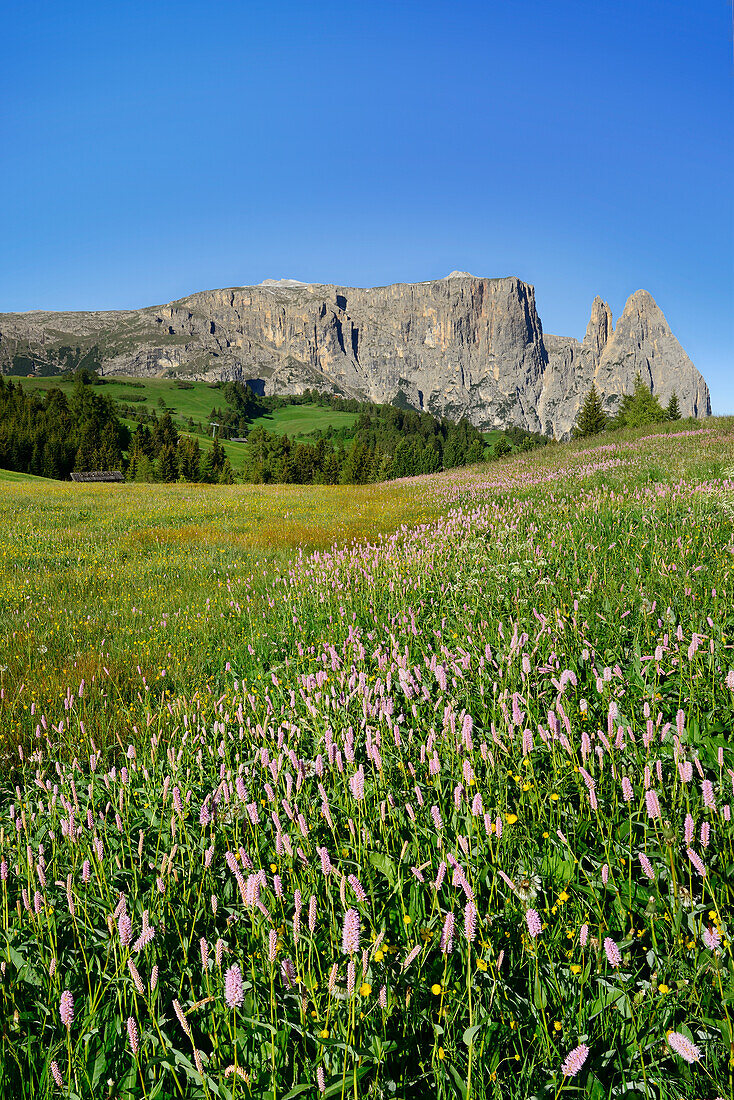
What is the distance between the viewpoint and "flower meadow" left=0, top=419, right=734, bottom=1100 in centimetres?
178

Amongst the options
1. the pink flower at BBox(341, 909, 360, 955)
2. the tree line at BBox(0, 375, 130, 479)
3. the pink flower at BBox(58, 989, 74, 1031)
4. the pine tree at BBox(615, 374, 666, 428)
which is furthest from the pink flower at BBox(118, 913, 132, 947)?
the tree line at BBox(0, 375, 130, 479)

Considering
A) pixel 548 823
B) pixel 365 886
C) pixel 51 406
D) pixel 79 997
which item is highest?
pixel 51 406

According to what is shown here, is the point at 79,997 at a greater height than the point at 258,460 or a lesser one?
lesser

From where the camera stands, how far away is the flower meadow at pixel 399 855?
178 cm

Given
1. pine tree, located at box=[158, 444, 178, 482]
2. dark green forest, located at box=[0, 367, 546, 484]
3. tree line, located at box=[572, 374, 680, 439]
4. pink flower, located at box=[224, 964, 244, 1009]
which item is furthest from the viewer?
pine tree, located at box=[158, 444, 178, 482]

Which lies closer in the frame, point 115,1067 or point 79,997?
point 115,1067

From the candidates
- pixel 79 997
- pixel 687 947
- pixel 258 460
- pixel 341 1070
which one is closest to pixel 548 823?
pixel 687 947

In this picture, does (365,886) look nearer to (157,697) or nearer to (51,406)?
(157,697)

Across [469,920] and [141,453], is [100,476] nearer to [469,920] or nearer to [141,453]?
[141,453]

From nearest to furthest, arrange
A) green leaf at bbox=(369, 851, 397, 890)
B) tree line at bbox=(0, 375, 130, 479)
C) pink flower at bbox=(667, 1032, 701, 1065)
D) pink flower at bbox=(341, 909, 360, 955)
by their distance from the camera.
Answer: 1. pink flower at bbox=(667, 1032, 701, 1065)
2. pink flower at bbox=(341, 909, 360, 955)
3. green leaf at bbox=(369, 851, 397, 890)
4. tree line at bbox=(0, 375, 130, 479)

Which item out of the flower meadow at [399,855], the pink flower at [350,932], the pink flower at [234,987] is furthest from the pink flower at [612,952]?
the pink flower at [234,987]

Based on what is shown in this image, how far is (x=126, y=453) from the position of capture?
12538 centimetres

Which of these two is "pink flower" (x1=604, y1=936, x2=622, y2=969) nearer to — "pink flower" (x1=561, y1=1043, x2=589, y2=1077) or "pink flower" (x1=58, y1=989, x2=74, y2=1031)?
"pink flower" (x1=561, y1=1043, x2=589, y2=1077)

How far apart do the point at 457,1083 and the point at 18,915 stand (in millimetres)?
2178
